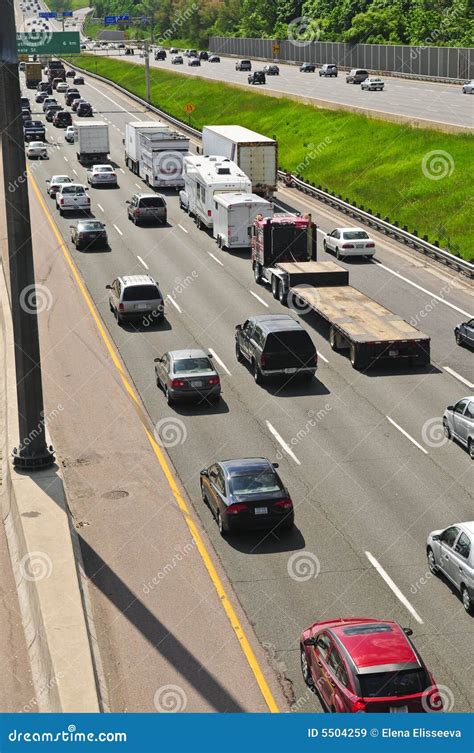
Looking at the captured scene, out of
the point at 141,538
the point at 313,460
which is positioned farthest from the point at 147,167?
the point at 141,538

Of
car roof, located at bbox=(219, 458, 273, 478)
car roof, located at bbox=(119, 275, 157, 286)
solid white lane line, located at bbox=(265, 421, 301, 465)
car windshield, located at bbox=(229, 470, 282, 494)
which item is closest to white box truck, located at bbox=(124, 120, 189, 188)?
car roof, located at bbox=(119, 275, 157, 286)

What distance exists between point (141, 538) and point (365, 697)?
917 centimetres

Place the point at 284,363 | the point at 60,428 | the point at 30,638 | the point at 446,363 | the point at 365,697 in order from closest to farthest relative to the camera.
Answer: the point at 365,697
the point at 30,638
the point at 60,428
the point at 284,363
the point at 446,363

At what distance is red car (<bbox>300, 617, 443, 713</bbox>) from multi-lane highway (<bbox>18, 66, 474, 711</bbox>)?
1.08 meters

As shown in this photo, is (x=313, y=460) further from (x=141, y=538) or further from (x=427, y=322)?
(x=427, y=322)

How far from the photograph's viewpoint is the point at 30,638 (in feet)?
65.8

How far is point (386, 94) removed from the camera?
102m

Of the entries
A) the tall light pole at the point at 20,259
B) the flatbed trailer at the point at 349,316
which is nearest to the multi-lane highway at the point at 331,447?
the flatbed trailer at the point at 349,316

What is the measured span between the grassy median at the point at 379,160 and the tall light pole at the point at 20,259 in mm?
34473

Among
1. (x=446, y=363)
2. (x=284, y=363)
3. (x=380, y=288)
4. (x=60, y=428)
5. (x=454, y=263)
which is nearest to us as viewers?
(x=60, y=428)

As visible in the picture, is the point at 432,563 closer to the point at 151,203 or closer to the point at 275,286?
the point at 275,286

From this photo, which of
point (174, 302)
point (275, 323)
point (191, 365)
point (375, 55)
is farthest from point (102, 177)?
point (375, 55)

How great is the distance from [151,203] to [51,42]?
2057 inches

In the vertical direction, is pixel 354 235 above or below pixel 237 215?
below
